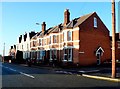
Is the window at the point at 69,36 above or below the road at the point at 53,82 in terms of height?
above

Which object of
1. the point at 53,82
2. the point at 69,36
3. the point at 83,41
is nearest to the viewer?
the point at 53,82

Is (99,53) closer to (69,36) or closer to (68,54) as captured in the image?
(68,54)

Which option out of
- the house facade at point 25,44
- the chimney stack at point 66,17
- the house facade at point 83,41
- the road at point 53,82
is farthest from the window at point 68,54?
the house facade at point 25,44

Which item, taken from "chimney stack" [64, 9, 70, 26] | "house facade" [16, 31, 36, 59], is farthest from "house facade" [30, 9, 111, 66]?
"house facade" [16, 31, 36, 59]

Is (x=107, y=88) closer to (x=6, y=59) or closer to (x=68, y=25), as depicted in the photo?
(x=68, y=25)

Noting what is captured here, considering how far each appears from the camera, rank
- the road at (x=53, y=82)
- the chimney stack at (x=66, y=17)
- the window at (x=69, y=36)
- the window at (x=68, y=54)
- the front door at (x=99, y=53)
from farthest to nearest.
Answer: the chimney stack at (x=66, y=17), the front door at (x=99, y=53), the window at (x=69, y=36), the window at (x=68, y=54), the road at (x=53, y=82)

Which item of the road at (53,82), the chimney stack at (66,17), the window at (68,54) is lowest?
the road at (53,82)

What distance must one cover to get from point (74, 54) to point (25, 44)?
130 feet

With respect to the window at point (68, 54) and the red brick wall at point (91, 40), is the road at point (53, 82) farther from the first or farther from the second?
the window at point (68, 54)

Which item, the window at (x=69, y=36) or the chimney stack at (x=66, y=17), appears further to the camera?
the chimney stack at (x=66, y=17)

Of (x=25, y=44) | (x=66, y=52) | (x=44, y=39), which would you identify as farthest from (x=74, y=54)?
(x=25, y=44)

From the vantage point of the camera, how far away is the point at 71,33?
46750mm

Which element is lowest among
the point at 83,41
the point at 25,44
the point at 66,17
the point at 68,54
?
the point at 68,54

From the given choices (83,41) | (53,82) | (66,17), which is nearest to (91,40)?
(83,41)
